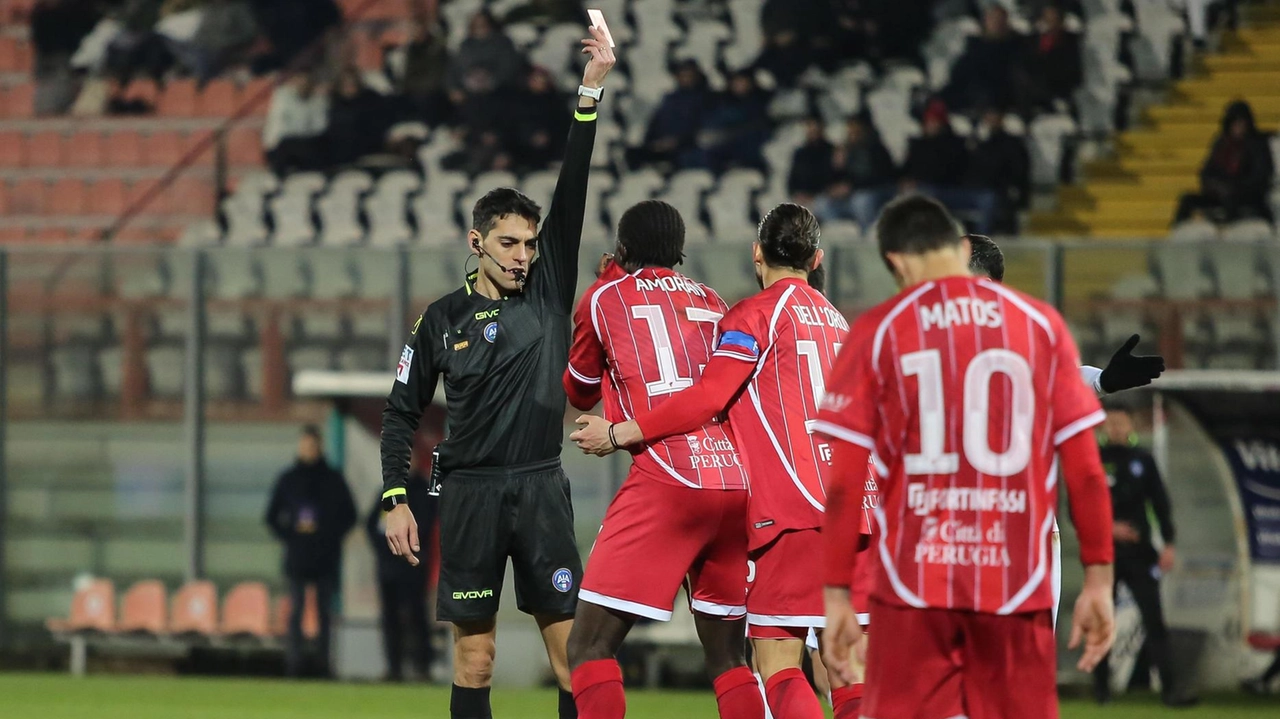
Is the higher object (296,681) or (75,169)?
(75,169)

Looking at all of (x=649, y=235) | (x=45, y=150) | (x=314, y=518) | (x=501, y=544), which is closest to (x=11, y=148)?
(x=45, y=150)

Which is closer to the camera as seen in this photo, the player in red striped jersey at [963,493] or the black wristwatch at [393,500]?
the player in red striped jersey at [963,493]

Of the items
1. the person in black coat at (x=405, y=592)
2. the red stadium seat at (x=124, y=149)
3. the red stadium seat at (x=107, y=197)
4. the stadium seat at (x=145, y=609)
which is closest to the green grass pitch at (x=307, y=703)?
the person in black coat at (x=405, y=592)

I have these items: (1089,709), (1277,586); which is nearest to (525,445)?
(1089,709)

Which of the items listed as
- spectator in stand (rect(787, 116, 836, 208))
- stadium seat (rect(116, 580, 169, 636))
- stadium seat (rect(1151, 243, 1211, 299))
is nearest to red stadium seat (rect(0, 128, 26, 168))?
stadium seat (rect(116, 580, 169, 636))

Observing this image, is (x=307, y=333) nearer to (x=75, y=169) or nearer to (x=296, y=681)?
(x=296, y=681)

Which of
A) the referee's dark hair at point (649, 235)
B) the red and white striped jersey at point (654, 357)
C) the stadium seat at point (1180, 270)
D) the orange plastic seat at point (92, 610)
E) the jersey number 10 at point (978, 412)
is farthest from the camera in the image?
the orange plastic seat at point (92, 610)

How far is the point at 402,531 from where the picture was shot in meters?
6.34

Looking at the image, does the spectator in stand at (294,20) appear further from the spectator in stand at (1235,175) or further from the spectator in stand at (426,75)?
the spectator in stand at (1235,175)

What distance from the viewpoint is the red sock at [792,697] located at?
229 inches

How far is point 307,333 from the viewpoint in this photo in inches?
534

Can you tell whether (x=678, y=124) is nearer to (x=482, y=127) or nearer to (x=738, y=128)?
(x=738, y=128)

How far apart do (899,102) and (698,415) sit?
10087 mm

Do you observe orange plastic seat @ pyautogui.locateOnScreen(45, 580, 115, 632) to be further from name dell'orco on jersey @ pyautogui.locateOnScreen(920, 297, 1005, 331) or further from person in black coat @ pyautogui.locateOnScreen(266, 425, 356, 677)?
name dell'orco on jersey @ pyautogui.locateOnScreen(920, 297, 1005, 331)
